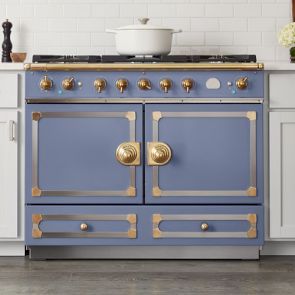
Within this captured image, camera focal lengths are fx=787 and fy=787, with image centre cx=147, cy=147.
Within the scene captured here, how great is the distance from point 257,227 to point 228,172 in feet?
0.98

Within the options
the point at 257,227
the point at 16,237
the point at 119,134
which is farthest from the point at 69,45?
the point at 257,227

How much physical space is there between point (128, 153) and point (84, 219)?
0.38 m

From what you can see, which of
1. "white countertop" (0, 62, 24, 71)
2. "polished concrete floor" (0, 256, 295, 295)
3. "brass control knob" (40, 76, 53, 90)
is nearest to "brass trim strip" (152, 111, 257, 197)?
"polished concrete floor" (0, 256, 295, 295)

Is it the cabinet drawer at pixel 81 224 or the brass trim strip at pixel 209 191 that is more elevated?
the brass trim strip at pixel 209 191

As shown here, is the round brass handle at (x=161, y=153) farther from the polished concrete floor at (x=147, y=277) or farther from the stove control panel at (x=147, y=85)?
the polished concrete floor at (x=147, y=277)

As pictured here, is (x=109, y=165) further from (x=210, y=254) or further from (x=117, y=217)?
(x=210, y=254)

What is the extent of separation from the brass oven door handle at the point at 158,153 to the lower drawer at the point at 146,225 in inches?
8.6

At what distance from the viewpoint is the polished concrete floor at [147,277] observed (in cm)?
323

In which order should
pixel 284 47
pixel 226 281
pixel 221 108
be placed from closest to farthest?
pixel 226 281 < pixel 221 108 < pixel 284 47

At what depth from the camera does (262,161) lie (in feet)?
12.4

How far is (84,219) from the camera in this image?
3785mm

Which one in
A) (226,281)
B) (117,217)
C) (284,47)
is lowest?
(226,281)

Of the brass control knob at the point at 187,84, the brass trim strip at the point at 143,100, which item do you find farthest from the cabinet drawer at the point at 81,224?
the brass control knob at the point at 187,84

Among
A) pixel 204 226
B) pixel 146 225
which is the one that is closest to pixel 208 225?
pixel 204 226
